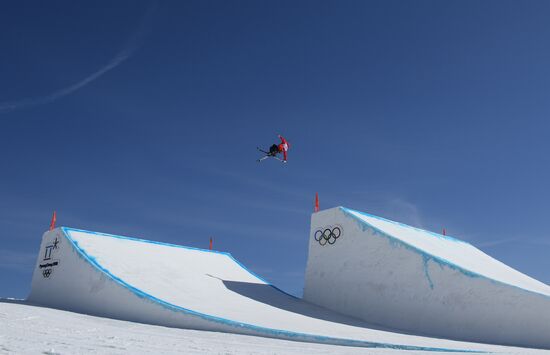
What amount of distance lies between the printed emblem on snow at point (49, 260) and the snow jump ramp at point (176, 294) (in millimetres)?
36

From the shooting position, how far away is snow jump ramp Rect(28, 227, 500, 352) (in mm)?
10117

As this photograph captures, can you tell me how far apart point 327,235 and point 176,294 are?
5.87m

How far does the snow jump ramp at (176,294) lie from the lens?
10117 millimetres

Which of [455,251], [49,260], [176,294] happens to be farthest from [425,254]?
[49,260]

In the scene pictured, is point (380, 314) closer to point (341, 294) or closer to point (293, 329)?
point (341, 294)

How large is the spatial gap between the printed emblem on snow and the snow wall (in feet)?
29.0

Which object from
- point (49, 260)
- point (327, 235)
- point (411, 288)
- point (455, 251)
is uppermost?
point (455, 251)

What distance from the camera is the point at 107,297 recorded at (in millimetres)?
12680

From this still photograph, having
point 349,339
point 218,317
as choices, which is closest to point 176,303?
point 218,317

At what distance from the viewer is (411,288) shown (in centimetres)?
1351

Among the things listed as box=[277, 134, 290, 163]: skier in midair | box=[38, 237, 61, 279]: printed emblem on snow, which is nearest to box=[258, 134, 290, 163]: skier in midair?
box=[277, 134, 290, 163]: skier in midair

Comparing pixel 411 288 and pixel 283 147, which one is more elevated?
pixel 283 147

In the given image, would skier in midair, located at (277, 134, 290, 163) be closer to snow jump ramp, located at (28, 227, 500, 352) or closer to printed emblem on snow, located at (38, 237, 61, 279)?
snow jump ramp, located at (28, 227, 500, 352)

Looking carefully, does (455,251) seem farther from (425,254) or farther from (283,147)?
(283,147)
